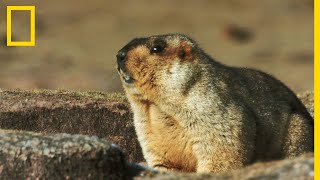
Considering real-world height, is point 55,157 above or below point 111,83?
above

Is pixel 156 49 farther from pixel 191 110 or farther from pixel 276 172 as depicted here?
pixel 276 172

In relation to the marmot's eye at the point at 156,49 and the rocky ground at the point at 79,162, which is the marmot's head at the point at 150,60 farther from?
the rocky ground at the point at 79,162

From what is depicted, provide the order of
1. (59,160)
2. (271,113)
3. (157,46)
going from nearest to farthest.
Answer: (59,160) < (157,46) < (271,113)

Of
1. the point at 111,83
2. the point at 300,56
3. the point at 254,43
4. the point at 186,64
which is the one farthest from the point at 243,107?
the point at 254,43

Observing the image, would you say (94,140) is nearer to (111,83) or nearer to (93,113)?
(93,113)

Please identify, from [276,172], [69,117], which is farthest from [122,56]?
[276,172]

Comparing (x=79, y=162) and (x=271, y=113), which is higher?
(x=271, y=113)
